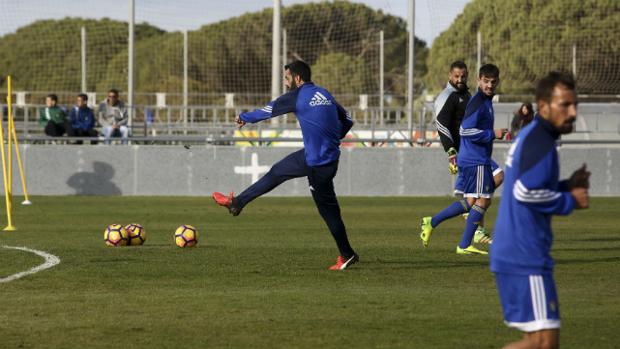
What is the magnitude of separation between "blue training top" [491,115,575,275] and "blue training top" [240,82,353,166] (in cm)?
559

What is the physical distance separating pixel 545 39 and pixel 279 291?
29.7m

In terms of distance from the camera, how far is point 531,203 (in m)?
6.05

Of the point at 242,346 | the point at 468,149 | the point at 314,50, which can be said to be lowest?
the point at 242,346

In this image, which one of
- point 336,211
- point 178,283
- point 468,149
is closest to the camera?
point 178,283

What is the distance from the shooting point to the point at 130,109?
28.1m

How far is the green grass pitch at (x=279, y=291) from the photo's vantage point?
826cm

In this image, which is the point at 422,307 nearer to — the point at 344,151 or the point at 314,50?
the point at 344,151

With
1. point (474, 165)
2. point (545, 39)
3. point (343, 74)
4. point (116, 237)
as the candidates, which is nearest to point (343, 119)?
point (474, 165)

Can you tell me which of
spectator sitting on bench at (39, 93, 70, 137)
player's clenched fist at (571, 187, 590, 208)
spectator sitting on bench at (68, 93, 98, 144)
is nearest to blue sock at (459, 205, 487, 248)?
player's clenched fist at (571, 187, 590, 208)

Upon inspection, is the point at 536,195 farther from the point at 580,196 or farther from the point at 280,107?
the point at 280,107

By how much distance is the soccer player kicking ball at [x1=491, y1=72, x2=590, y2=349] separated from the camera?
5980 mm

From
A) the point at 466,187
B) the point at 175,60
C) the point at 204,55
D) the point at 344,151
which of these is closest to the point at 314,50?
the point at 204,55

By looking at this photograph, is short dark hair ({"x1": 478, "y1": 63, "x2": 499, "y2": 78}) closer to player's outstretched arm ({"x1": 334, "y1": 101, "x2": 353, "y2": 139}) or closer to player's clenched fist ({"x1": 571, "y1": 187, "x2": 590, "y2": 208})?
player's outstretched arm ({"x1": 334, "y1": 101, "x2": 353, "y2": 139})

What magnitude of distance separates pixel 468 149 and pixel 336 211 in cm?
231
